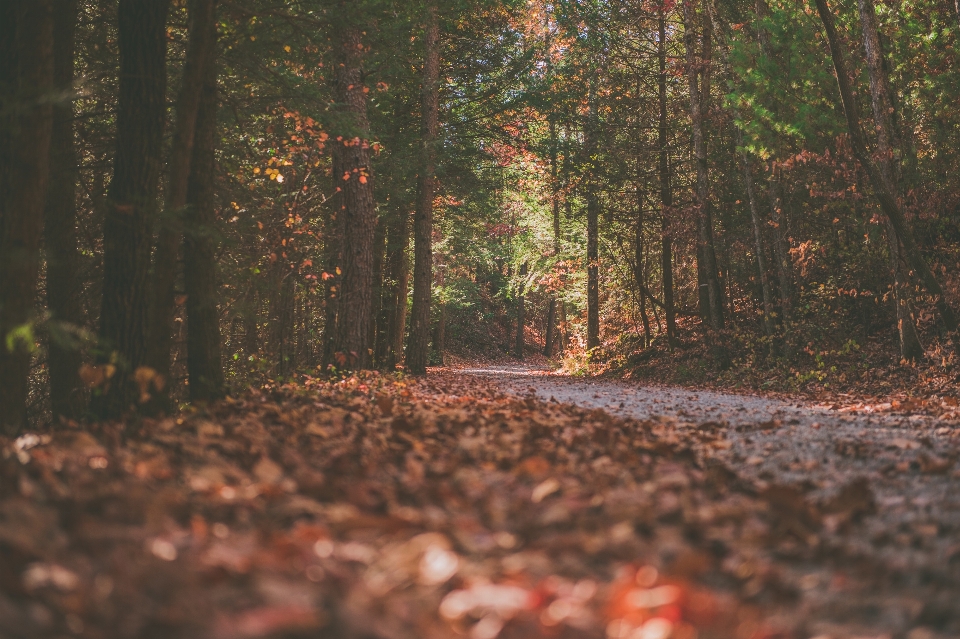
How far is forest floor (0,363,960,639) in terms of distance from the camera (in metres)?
1.93

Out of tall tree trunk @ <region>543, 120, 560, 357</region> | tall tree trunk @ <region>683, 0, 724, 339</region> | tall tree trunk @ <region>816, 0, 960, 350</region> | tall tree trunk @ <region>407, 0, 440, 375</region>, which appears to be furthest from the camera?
tall tree trunk @ <region>543, 120, 560, 357</region>

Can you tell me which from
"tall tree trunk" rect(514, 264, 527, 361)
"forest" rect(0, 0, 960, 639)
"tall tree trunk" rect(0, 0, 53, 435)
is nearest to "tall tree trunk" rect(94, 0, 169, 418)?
"forest" rect(0, 0, 960, 639)

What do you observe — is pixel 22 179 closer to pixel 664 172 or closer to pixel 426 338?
pixel 426 338

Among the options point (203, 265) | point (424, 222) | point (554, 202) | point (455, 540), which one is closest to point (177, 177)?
point (203, 265)

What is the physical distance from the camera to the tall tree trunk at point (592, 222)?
859 inches

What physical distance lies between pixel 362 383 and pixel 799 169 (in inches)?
449

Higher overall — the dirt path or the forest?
the forest

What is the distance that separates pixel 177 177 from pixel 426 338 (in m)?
11.9

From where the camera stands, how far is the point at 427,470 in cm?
403

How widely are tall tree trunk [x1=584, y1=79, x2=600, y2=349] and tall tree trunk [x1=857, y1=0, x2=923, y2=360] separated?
30.2ft

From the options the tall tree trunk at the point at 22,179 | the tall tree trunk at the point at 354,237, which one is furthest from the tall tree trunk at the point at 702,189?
the tall tree trunk at the point at 22,179

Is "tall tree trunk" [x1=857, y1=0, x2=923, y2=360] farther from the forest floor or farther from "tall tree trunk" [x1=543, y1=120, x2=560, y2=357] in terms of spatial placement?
"tall tree trunk" [x1=543, y1=120, x2=560, y2=357]

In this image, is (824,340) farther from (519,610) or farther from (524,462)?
(519,610)

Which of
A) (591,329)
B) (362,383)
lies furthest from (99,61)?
(591,329)
